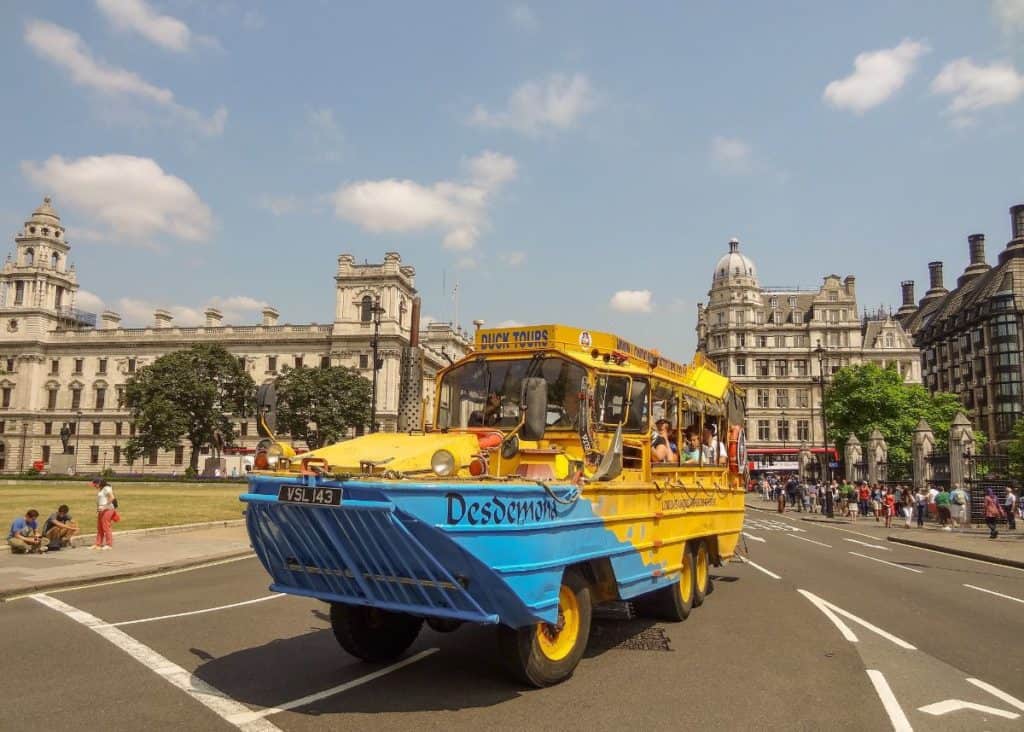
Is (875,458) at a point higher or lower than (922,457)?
lower

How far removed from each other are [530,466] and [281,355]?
88.5 m

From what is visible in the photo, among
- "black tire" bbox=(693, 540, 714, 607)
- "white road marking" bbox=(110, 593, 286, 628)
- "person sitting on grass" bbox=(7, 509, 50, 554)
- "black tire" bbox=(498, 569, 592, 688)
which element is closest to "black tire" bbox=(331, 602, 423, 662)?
"black tire" bbox=(498, 569, 592, 688)

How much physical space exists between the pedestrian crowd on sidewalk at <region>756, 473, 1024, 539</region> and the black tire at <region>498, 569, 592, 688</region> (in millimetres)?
23431

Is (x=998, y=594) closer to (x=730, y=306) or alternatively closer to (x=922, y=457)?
(x=922, y=457)

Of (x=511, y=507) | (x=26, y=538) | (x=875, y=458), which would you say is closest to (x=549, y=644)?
(x=511, y=507)

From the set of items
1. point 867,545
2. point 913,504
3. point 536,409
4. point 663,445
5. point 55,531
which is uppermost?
point 536,409

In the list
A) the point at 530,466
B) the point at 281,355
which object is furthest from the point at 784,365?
the point at 530,466

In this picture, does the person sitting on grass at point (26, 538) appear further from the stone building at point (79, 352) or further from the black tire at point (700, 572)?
the stone building at point (79, 352)

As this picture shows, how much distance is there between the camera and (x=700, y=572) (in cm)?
1048

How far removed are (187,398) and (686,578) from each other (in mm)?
67393

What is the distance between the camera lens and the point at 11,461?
93125 mm

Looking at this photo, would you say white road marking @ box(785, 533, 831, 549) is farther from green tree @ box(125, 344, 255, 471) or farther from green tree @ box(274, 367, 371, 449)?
green tree @ box(125, 344, 255, 471)

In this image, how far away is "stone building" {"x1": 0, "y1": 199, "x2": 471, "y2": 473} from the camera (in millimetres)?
90812

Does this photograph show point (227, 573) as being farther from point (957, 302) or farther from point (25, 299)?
point (957, 302)
